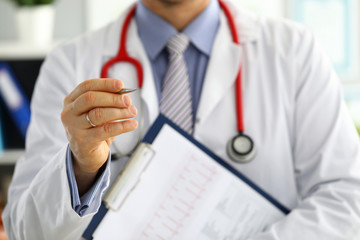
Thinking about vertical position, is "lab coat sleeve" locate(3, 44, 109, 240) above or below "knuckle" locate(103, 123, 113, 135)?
below

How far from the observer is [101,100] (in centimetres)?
51

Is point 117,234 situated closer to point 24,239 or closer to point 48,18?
point 24,239

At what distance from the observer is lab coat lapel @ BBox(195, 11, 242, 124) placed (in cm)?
87

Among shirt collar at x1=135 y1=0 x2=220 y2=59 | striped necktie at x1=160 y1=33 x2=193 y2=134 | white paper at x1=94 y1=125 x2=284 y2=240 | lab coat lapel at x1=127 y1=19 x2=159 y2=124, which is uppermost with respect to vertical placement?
shirt collar at x1=135 y1=0 x2=220 y2=59

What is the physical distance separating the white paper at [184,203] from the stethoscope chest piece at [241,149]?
0.20 ft

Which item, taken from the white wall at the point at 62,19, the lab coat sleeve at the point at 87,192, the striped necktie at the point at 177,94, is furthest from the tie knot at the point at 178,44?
the white wall at the point at 62,19

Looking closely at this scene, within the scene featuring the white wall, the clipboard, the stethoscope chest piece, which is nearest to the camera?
the clipboard

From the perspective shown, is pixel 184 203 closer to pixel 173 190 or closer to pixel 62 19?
pixel 173 190

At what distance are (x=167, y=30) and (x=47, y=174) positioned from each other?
38 cm

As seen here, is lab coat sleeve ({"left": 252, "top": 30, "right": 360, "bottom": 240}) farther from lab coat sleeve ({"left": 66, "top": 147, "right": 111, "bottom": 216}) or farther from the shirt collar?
lab coat sleeve ({"left": 66, "top": 147, "right": 111, "bottom": 216})

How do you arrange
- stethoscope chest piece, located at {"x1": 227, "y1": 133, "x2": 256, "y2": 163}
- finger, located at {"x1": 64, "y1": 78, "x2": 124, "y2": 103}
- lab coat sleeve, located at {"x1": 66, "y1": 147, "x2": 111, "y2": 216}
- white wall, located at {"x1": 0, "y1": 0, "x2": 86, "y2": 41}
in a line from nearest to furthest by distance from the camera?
finger, located at {"x1": 64, "y1": 78, "x2": 124, "y2": 103}, lab coat sleeve, located at {"x1": 66, "y1": 147, "x2": 111, "y2": 216}, stethoscope chest piece, located at {"x1": 227, "y1": 133, "x2": 256, "y2": 163}, white wall, located at {"x1": 0, "y1": 0, "x2": 86, "y2": 41}

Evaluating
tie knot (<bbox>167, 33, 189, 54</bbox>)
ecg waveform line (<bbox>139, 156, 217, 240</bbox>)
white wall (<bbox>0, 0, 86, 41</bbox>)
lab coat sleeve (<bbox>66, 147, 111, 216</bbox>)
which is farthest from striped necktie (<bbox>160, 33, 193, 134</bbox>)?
white wall (<bbox>0, 0, 86, 41</bbox>)

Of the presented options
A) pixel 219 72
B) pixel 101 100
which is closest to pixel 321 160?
pixel 219 72

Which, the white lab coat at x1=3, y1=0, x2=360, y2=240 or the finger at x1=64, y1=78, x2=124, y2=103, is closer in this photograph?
the finger at x1=64, y1=78, x2=124, y2=103
